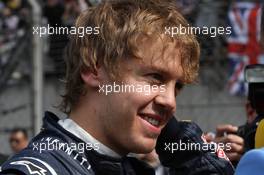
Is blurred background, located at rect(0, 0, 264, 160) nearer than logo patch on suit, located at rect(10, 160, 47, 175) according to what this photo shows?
No

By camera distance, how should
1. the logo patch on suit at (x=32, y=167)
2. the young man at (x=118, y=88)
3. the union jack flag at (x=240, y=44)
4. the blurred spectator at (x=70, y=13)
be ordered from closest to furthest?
the logo patch on suit at (x=32, y=167) → the young man at (x=118, y=88) → the blurred spectator at (x=70, y=13) → the union jack flag at (x=240, y=44)

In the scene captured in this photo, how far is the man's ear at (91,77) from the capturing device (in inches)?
67.5

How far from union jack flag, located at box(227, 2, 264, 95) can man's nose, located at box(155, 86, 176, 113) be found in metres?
3.66

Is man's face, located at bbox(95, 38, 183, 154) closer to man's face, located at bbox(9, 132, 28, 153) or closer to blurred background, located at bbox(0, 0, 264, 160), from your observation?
blurred background, located at bbox(0, 0, 264, 160)

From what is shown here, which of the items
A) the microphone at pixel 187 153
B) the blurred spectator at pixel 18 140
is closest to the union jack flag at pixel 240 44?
the blurred spectator at pixel 18 140

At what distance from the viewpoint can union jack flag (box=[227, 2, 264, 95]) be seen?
5.44 m

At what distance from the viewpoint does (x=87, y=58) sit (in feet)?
5.64

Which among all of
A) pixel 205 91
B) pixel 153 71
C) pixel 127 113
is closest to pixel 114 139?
pixel 127 113

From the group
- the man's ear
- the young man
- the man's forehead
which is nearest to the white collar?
the young man

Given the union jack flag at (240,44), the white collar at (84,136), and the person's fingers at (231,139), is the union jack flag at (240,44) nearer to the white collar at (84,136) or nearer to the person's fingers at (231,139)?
the person's fingers at (231,139)

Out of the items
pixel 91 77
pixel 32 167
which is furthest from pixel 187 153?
pixel 32 167

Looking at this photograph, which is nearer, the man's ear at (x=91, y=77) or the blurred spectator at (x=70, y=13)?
the man's ear at (x=91, y=77)

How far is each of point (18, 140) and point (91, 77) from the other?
10.4ft

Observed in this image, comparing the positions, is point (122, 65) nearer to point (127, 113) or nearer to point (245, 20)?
point (127, 113)
